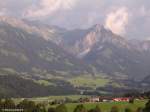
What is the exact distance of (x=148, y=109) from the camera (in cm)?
17562
